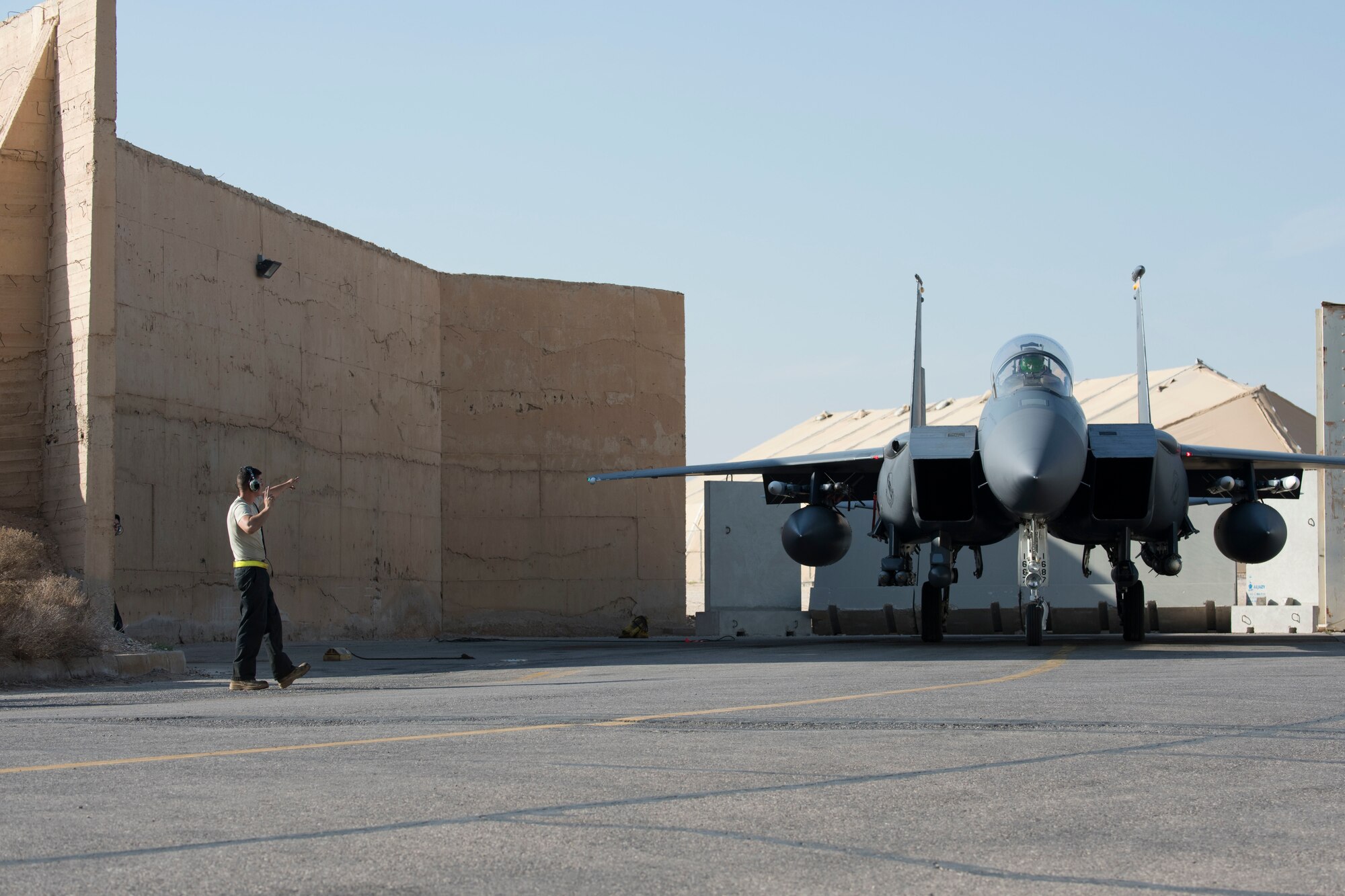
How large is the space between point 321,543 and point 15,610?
12.6m

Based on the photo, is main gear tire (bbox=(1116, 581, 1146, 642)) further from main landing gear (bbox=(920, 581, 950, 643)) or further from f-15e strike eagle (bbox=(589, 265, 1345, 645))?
main landing gear (bbox=(920, 581, 950, 643))

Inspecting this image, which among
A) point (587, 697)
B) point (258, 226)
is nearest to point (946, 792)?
point (587, 697)

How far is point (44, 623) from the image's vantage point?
12055 millimetres

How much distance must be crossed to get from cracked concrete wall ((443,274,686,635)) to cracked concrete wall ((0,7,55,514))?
41.1 ft

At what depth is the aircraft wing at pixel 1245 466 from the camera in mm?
19328

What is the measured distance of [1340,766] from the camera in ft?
16.6

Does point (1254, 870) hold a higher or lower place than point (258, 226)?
lower

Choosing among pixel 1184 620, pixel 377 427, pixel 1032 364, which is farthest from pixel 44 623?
pixel 1184 620

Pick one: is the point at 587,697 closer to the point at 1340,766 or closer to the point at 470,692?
the point at 470,692

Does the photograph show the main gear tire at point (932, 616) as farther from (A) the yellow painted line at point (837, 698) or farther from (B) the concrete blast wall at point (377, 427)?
(B) the concrete blast wall at point (377, 427)

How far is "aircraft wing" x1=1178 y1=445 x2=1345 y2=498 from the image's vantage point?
1933 cm

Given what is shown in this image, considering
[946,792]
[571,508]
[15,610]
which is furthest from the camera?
[571,508]

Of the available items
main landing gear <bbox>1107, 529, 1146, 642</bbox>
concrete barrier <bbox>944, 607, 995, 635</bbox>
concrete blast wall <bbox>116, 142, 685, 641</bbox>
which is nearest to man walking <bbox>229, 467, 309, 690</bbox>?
concrete blast wall <bbox>116, 142, 685, 641</bbox>

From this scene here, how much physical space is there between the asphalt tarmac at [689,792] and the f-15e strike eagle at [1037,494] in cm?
610
